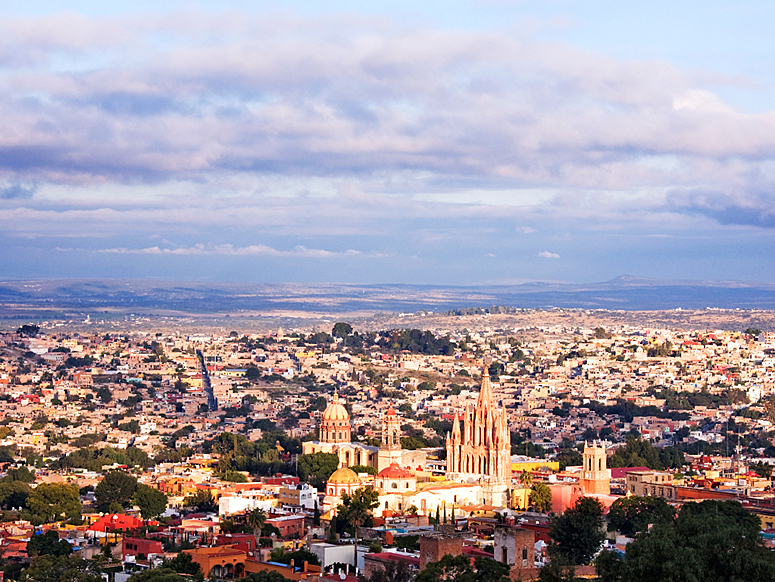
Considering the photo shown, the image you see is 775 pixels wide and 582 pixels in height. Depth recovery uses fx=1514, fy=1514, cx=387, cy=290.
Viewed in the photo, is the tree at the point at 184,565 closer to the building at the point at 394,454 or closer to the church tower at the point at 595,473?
the church tower at the point at 595,473

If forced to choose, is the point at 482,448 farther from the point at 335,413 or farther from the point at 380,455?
the point at 335,413

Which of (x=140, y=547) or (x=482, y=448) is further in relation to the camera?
(x=482, y=448)

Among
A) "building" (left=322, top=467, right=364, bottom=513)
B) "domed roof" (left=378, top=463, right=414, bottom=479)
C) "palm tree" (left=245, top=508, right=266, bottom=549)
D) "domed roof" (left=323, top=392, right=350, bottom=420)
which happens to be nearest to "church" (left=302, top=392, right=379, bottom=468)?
"domed roof" (left=323, top=392, right=350, bottom=420)

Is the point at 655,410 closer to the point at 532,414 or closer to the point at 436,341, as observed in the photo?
the point at 532,414

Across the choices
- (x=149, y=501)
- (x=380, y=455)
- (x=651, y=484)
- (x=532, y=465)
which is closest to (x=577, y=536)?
(x=651, y=484)

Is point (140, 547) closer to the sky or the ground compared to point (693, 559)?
closer to the ground

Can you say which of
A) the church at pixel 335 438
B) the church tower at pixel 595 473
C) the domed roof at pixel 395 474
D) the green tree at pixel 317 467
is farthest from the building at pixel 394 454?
the church tower at pixel 595 473
